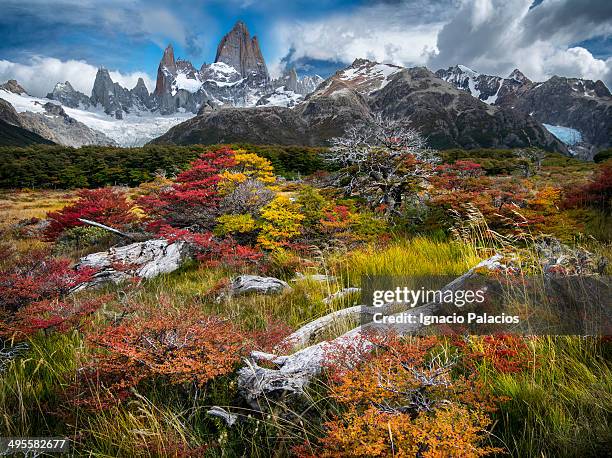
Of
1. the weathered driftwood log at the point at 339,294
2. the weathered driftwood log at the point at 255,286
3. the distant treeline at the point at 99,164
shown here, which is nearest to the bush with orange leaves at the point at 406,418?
the weathered driftwood log at the point at 339,294

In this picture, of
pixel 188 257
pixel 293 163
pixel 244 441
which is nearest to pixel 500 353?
pixel 244 441

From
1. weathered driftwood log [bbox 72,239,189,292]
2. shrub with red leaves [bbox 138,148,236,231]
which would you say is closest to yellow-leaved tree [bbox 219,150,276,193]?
shrub with red leaves [bbox 138,148,236,231]

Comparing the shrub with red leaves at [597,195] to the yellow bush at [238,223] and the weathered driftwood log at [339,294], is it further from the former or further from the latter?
the yellow bush at [238,223]

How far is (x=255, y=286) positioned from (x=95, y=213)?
9081 mm

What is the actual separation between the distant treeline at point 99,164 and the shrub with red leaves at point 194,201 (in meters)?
38.8

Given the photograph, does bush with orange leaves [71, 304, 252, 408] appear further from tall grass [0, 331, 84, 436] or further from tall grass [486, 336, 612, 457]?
tall grass [486, 336, 612, 457]

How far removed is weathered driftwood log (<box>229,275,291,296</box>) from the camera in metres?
5.57

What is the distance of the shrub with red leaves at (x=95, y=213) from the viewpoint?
11.6m

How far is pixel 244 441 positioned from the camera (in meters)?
2.12

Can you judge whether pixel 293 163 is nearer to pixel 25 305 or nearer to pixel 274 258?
pixel 274 258

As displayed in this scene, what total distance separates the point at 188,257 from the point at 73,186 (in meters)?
51.9

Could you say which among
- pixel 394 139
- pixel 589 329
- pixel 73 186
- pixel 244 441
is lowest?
pixel 244 441

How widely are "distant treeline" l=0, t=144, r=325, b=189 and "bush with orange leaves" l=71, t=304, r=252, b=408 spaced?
47998 mm

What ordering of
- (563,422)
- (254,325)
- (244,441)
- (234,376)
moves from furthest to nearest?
(254,325)
(234,376)
(244,441)
(563,422)
